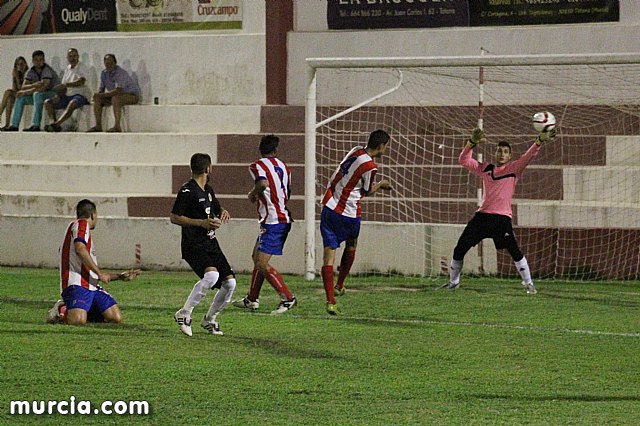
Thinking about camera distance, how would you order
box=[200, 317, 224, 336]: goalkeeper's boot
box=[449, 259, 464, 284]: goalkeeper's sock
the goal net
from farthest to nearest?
the goal net → box=[449, 259, 464, 284]: goalkeeper's sock → box=[200, 317, 224, 336]: goalkeeper's boot

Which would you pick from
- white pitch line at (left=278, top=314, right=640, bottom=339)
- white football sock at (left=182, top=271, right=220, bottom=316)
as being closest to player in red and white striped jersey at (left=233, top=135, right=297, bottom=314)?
white pitch line at (left=278, top=314, right=640, bottom=339)

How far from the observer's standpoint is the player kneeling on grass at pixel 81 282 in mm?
11898

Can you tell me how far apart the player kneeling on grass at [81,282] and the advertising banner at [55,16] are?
481 inches

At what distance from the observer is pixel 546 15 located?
20578mm

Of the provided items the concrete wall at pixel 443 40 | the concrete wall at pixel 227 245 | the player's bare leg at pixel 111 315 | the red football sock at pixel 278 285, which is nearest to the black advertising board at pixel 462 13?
the concrete wall at pixel 443 40

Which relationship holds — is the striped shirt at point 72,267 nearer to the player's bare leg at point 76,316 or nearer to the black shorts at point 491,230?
the player's bare leg at point 76,316

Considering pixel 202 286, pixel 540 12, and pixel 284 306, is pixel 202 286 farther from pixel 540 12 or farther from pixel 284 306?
pixel 540 12

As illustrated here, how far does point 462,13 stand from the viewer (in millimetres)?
21078

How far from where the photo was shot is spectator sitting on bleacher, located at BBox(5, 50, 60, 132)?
2270cm

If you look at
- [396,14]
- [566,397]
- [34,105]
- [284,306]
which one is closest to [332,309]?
[284,306]

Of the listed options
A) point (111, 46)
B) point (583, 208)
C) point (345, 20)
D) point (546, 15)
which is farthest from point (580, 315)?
point (111, 46)

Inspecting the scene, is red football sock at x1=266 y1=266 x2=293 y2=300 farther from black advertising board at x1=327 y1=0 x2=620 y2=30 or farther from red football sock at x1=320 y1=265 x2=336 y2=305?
→ black advertising board at x1=327 y1=0 x2=620 y2=30

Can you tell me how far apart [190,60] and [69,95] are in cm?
226

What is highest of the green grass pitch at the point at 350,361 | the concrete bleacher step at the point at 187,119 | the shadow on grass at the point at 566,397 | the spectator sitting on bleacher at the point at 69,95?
the spectator sitting on bleacher at the point at 69,95
